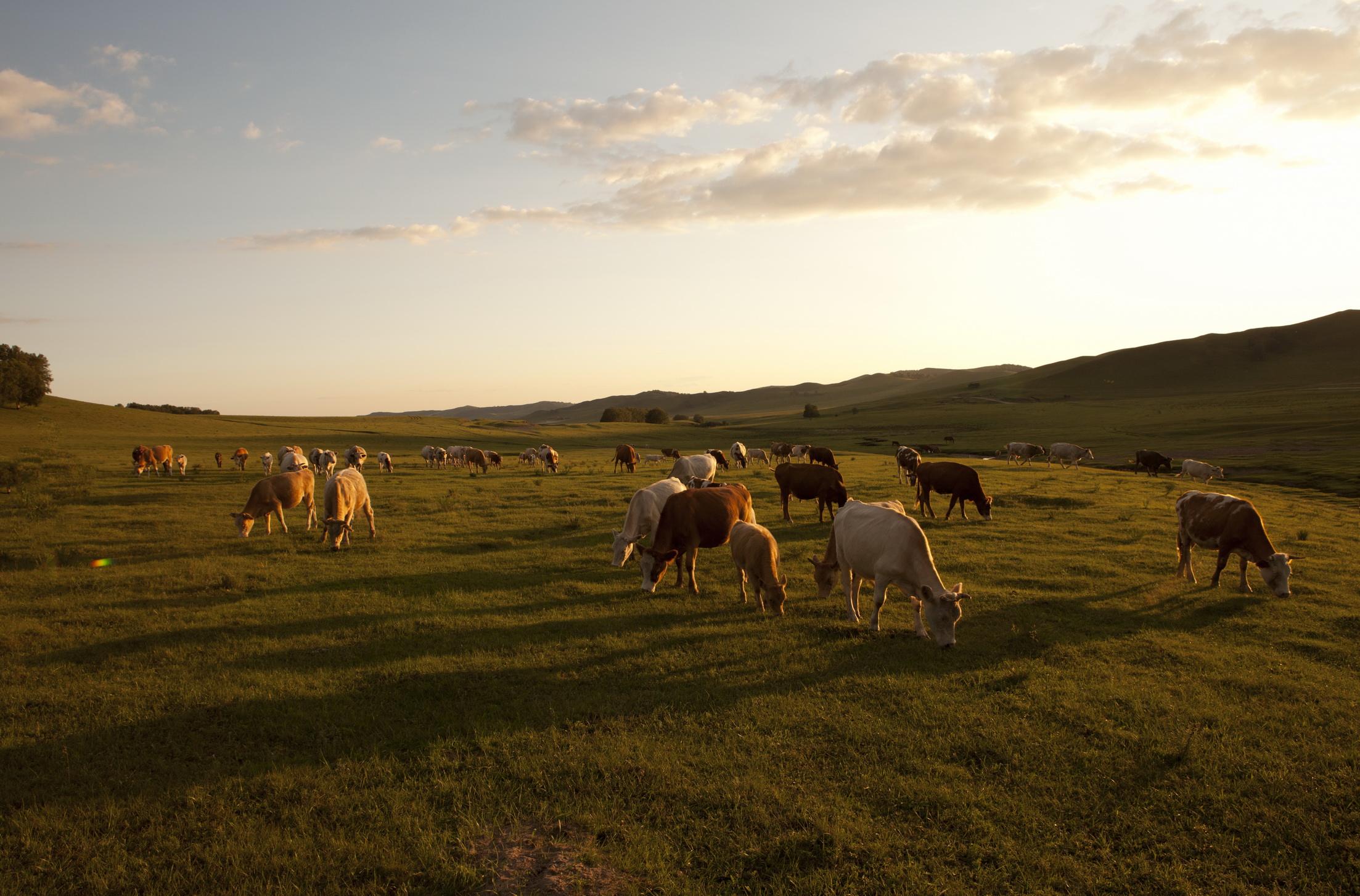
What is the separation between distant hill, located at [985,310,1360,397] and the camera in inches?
4879

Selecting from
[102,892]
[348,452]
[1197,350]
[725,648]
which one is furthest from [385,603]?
[1197,350]

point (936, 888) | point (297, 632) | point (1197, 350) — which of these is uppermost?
point (1197, 350)

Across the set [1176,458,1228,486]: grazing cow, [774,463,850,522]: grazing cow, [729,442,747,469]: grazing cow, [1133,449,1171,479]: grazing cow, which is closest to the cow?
[1133,449,1171,479]: grazing cow

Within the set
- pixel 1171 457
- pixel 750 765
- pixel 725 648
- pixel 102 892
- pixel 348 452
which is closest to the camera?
pixel 102 892

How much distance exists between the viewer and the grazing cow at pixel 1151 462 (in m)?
39.0

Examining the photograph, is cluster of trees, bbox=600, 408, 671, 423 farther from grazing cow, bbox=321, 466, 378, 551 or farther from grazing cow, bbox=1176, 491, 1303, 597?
grazing cow, bbox=1176, 491, 1303, 597

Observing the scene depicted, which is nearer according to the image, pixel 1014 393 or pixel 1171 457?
pixel 1171 457

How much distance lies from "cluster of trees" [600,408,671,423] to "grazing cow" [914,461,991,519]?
320ft

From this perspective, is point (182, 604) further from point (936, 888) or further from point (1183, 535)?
point (1183, 535)

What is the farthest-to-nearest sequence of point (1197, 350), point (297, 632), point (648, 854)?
point (1197, 350), point (297, 632), point (648, 854)

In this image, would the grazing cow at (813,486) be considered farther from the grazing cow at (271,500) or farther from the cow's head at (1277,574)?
the grazing cow at (271,500)

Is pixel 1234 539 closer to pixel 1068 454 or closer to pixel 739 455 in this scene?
pixel 739 455

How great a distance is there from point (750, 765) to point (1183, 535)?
1250 centimetres

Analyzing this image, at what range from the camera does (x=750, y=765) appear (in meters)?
7.07
